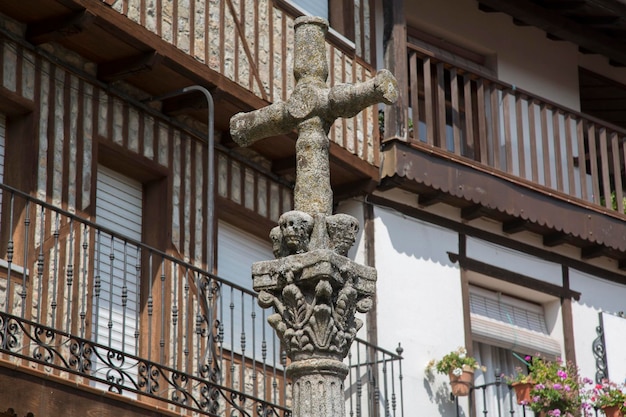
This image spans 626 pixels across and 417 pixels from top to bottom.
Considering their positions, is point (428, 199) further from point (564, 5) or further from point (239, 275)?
point (564, 5)

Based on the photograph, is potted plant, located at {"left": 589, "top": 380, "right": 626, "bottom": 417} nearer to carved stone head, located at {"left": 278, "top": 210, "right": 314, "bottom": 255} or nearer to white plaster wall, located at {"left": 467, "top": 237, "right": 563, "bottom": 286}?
white plaster wall, located at {"left": 467, "top": 237, "right": 563, "bottom": 286}

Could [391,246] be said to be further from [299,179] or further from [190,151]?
[299,179]

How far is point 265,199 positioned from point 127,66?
96.4 inches

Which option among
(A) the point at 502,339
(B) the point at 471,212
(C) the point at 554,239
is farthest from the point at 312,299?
(C) the point at 554,239

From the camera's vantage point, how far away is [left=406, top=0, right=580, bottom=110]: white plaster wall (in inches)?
654

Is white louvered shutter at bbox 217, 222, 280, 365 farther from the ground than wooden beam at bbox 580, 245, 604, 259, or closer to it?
closer to it

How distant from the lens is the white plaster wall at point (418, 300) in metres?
14.4

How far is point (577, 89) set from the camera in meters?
18.2

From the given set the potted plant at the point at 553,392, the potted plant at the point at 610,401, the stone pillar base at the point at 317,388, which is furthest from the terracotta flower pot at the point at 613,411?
the stone pillar base at the point at 317,388

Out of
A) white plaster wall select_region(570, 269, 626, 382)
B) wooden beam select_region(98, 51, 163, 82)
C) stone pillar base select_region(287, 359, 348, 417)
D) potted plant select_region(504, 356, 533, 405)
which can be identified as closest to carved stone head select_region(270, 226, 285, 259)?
stone pillar base select_region(287, 359, 348, 417)

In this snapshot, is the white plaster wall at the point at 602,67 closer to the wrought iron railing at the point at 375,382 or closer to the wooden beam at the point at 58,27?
the wrought iron railing at the point at 375,382

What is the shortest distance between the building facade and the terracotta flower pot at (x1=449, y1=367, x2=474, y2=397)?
277 millimetres

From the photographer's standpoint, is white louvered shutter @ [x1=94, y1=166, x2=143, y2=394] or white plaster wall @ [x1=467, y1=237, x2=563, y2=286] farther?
white plaster wall @ [x1=467, y1=237, x2=563, y2=286]

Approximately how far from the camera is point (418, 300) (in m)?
14.8
